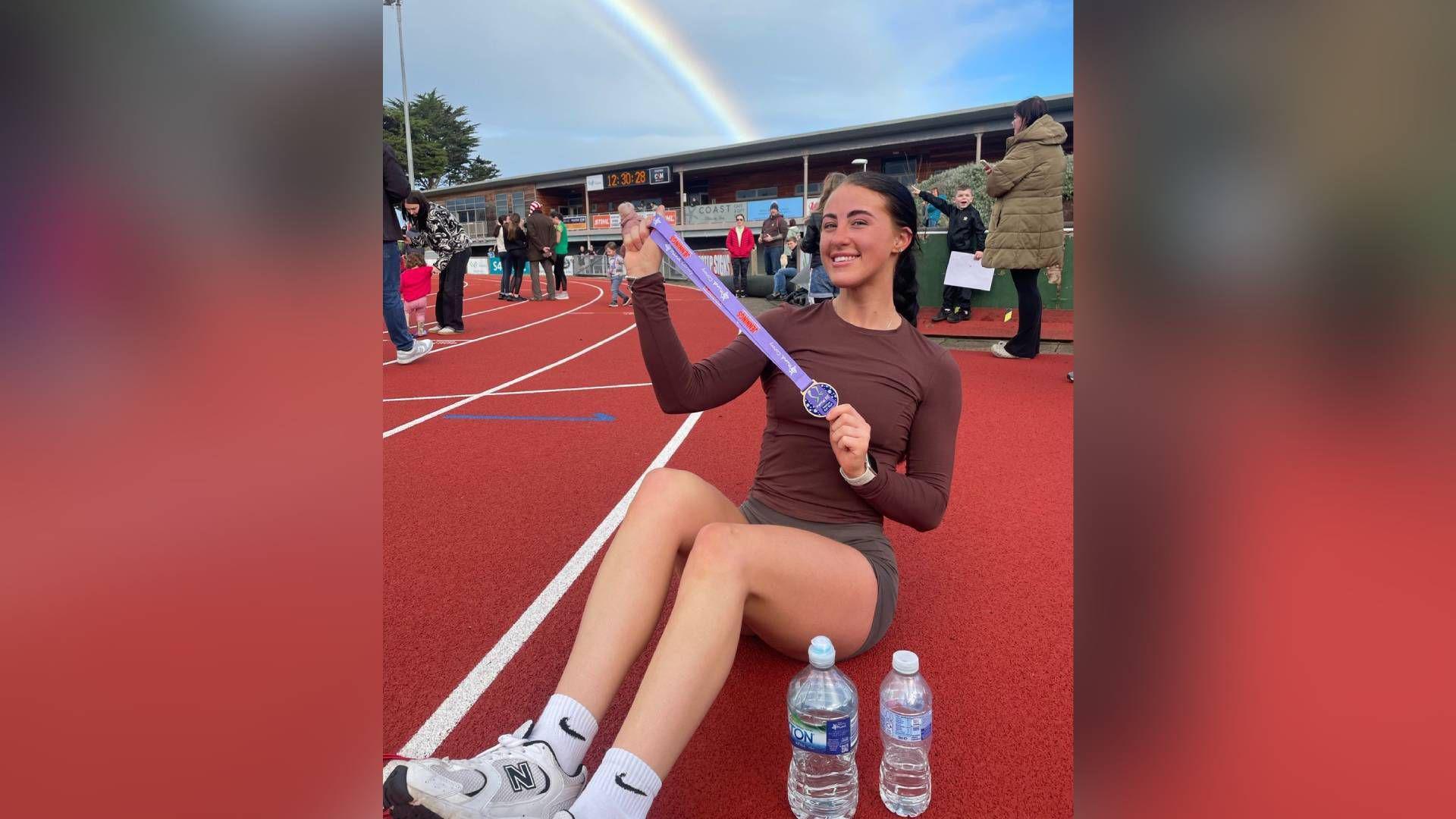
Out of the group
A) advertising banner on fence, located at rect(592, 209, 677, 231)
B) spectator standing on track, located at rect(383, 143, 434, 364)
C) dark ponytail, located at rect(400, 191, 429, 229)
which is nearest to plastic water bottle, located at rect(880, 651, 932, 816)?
spectator standing on track, located at rect(383, 143, 434, 364)

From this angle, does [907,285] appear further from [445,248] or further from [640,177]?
[640,177]

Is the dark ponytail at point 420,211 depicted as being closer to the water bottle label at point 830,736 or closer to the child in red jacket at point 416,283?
the child in red jacket at point 416,283

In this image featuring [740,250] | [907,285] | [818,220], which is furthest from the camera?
[740,250]

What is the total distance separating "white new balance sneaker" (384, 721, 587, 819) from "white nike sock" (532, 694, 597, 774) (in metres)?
0.02

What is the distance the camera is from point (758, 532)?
190 centimetres

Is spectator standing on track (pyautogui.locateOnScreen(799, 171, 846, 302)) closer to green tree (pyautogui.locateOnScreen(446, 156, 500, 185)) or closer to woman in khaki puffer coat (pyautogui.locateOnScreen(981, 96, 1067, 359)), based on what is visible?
woman in khaki puffer coat (pyautogui.locateOnScreen(981, 96, 1067, 359))

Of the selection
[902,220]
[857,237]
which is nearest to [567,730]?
[857,237]

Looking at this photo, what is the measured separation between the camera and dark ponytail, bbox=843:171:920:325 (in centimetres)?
239

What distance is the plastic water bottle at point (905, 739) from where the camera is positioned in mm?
1791

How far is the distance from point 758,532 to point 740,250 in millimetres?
13732
